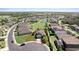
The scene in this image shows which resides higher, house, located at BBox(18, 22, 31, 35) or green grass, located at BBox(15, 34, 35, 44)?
house, located at BBox(18, 22, 31, 35)

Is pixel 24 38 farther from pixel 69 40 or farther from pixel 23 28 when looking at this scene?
pixel 69 40

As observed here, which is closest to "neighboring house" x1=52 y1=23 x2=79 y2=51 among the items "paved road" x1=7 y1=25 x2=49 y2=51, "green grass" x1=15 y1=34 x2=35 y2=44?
"paved road" x1=7 y1=25 x2=49 y2=51

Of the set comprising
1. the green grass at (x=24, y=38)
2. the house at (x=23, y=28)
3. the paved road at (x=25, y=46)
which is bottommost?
the paved road at (x=25, y=46)

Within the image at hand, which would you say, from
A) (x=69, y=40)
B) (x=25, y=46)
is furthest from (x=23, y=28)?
(x=69, y=40)

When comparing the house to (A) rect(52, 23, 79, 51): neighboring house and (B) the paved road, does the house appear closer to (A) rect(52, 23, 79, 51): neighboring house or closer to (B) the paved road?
(B) the paved road

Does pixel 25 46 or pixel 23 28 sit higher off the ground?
pixel 23 28

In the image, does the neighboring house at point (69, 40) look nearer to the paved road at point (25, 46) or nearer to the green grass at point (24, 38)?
the paved road at point (25, 46)

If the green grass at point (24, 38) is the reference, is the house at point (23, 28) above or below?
above

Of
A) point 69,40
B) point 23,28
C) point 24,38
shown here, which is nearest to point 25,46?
point 24,38

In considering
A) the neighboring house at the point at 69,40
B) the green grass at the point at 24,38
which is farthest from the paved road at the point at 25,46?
the neighboring house at the point at 69,40

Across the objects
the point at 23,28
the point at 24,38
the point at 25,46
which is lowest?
the point at 25,46
